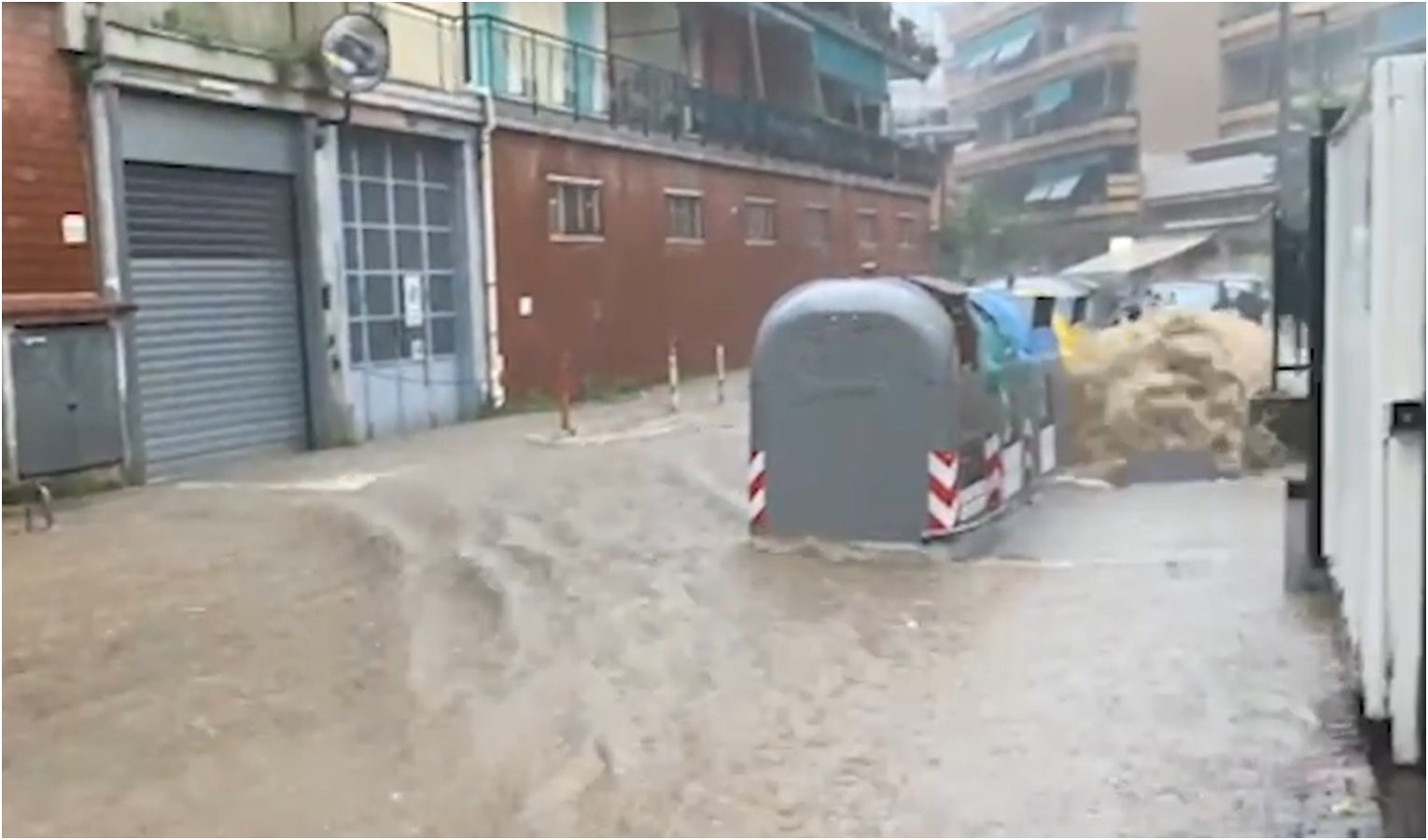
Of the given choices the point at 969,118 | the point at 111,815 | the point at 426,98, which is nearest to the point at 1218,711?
the point at 111,815

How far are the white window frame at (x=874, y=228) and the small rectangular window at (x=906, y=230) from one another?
4.51 ft

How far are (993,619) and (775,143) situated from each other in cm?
2386

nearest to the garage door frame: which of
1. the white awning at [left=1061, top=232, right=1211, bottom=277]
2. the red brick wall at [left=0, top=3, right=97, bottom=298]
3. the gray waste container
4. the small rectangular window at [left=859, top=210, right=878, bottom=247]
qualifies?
the red brick wall at [left=0, top=3, right=97, bottom=298]

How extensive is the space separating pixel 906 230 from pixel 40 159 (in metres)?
29.2

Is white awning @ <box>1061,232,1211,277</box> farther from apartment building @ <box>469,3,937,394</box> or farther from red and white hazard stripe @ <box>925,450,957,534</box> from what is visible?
red and white hazard stripe @ <box>925,450,957,534</box>

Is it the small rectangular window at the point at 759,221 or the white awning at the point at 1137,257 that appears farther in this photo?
the white awning at the point at 1137,257

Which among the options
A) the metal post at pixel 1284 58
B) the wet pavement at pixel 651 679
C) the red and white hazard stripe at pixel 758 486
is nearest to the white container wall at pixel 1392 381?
the wet pavement at pixel 651 679

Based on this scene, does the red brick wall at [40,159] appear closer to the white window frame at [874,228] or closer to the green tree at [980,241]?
the white window frame at [874,228]

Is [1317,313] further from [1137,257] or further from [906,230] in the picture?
[906,230]

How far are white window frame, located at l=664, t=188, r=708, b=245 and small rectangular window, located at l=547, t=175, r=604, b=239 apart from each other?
262 cm

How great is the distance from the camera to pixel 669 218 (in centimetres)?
2680

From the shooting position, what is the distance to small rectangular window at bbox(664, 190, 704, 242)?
2677 centimetres

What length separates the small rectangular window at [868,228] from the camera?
121 ft

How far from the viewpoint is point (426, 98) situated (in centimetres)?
1902
